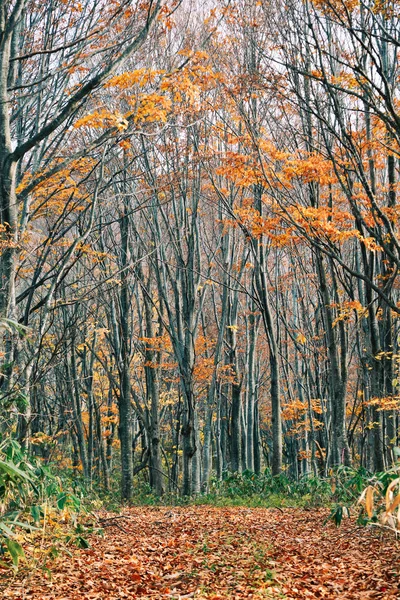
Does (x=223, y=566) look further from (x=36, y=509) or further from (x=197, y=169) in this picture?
(x=197, y=169)

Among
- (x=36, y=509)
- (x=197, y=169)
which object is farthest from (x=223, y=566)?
(x=197, y=169)

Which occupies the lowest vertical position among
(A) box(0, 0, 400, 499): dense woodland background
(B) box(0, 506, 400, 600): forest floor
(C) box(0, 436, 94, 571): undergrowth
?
(B) box(0, 506, 400, 600): forest floor

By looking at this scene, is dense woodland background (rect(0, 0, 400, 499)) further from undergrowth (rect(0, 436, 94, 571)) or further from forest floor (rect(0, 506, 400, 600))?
forest floor (rect(0, 506, 400, 600))

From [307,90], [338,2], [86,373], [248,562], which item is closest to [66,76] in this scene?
[338,2]

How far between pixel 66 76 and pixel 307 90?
163 inches

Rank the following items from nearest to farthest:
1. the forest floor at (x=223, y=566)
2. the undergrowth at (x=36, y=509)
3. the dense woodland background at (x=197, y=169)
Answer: the forest floor at (x=223, y=566)
the undergrowth at (x=36, y=509)
the dense woodland background at (x=197, y=169)

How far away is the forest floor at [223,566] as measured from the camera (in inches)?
161

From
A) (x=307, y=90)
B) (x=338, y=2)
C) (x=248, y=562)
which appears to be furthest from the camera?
(x=307, y=90)

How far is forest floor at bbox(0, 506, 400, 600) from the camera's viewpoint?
4.09 metres

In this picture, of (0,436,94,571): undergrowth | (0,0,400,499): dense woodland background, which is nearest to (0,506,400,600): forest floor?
(0,436,94,571): undergrowth

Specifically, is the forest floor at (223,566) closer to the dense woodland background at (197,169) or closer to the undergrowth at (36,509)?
the undergrowth at (36,509)

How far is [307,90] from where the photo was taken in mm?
9125

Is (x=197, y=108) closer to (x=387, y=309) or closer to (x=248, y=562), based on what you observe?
(x=387, y=309)

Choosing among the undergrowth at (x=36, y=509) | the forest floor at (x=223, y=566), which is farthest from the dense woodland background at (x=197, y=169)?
the forest floor at (x=223, y=566)
